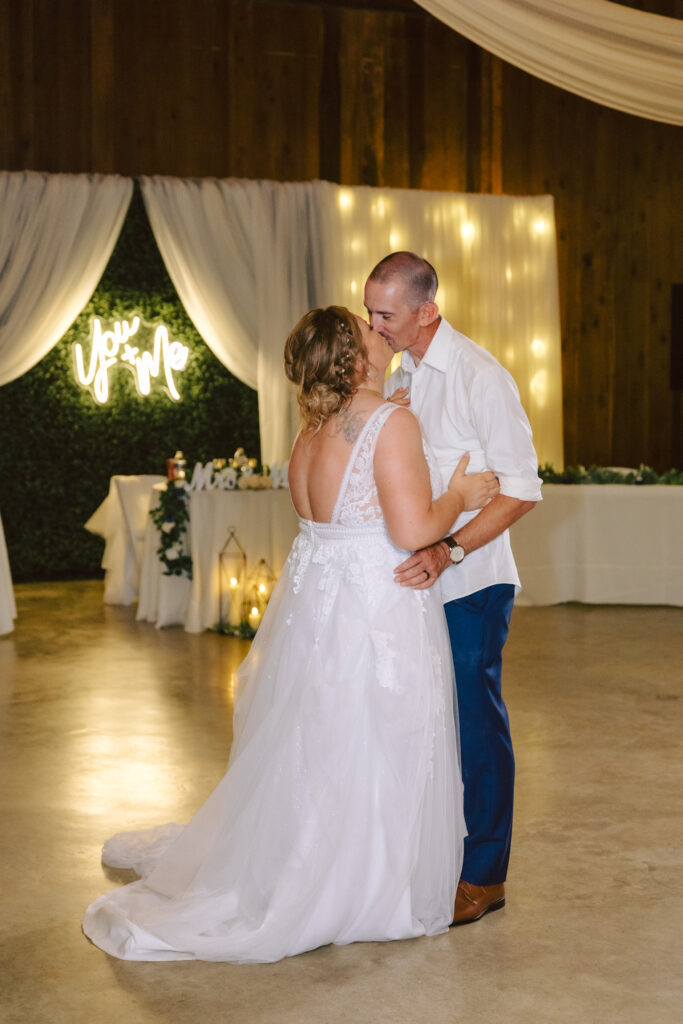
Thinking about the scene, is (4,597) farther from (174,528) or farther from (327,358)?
(327,358)

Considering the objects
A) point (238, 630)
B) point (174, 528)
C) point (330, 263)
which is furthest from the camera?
point (330, 263)

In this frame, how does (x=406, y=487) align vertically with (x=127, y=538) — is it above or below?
above

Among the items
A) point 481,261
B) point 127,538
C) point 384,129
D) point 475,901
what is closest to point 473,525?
point 475,901

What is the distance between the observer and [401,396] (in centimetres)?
292

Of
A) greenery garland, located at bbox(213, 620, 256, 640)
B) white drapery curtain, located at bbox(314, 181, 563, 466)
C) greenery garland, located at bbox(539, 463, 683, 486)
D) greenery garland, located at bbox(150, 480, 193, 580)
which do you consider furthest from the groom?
white drapery curtain, located at bbox(314, 181, 563, 466)

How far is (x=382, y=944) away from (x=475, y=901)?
0.95 ft

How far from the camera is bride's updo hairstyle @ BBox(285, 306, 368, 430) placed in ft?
8.64

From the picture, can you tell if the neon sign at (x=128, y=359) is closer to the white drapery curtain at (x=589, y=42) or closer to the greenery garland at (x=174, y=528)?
the greenery garland at (x=174, y=528)

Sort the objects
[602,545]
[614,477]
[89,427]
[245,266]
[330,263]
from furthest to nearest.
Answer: [330,263]
[245,266]
[89,427]
[614,477]
[602,545]

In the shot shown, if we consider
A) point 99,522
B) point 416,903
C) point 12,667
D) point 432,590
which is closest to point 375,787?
point 416,903

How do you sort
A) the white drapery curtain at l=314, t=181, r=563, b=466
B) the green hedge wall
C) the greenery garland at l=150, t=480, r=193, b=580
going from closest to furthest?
the greenery garland at l=150, t=480, r=193, b=580 → the green hedge wall → the white drapery curtain at l=314, t=181, r=563, b=466

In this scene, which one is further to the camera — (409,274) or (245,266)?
(245,266)

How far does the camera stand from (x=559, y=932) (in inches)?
112

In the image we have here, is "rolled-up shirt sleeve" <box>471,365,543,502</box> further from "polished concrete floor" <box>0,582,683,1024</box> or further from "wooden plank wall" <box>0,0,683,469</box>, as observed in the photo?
"wooden plank wall" <box>0,0,683,469</box>
